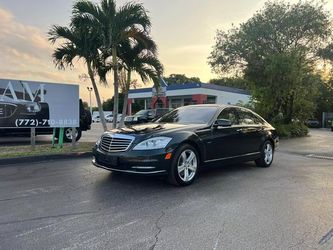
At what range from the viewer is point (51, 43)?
11.8m

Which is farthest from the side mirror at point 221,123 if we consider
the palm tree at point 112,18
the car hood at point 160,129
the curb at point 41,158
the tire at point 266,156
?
the palm tree at point 112,18

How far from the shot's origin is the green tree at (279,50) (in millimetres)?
19656

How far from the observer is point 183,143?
6.16m

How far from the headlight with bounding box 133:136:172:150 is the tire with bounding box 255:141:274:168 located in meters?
3.40

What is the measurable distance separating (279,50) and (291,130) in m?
4.92

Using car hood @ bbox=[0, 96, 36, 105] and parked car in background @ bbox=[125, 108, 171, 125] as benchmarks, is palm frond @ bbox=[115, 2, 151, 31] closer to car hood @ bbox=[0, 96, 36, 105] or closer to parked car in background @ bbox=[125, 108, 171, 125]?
car hood @ bbox=[0, 96, 36, 105]

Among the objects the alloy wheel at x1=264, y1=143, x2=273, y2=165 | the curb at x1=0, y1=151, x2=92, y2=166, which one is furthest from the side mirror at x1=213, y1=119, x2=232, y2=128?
the curb at x1=0, y1=151, x2=92, y2=166

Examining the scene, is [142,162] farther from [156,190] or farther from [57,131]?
→ [57,131]

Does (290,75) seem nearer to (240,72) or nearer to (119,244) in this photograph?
(240,72)

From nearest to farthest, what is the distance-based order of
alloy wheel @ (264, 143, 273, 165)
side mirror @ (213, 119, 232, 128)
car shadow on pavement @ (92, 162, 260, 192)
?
car shadow on pavement @ (92, 162, 260, 192), side mirror @ (213, 119, 232, 128), alloy wheel @ (264, 143, 273, 165)

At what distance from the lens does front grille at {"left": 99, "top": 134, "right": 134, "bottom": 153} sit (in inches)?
234

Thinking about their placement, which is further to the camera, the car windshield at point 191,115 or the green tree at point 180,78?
the green tree at point 180,78

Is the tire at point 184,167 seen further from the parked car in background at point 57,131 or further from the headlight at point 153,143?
the parked car in background at point 57,131

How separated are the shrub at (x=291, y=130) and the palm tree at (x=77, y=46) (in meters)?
11.5
